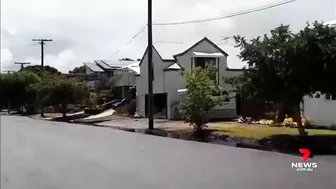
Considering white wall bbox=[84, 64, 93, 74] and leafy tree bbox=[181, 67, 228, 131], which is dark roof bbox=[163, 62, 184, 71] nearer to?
leafy tree bbox=[181, 67, 228, 131]

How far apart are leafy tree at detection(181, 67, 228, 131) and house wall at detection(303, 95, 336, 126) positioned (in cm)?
486

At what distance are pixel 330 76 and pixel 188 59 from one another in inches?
942

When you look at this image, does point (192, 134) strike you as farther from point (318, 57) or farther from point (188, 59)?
point (188, 59)

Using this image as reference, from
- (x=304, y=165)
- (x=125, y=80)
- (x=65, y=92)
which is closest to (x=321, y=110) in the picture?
(x=304, y=165)

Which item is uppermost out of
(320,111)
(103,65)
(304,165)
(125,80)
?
(103,65)

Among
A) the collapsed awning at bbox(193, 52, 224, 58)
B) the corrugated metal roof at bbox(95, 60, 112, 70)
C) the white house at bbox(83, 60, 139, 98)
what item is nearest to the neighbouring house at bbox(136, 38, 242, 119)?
the collapsed awning at bbox(193, 52, 224, 58)

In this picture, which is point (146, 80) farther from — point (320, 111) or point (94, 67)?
point (94, 67)

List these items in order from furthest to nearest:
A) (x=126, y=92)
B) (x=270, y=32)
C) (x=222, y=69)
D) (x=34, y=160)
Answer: (x=126, y=92) → (x=222, y=69) → (x=270, y=32) → (x=34, y=160)

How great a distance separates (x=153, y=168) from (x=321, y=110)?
626 inches

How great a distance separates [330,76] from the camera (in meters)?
18.2

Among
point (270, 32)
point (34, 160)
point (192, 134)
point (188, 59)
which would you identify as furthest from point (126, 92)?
point (34, 160)

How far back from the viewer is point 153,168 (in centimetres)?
1214

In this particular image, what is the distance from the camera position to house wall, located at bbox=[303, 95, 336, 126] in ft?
83.0

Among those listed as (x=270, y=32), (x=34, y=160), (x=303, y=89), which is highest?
(x=270, y=32)
